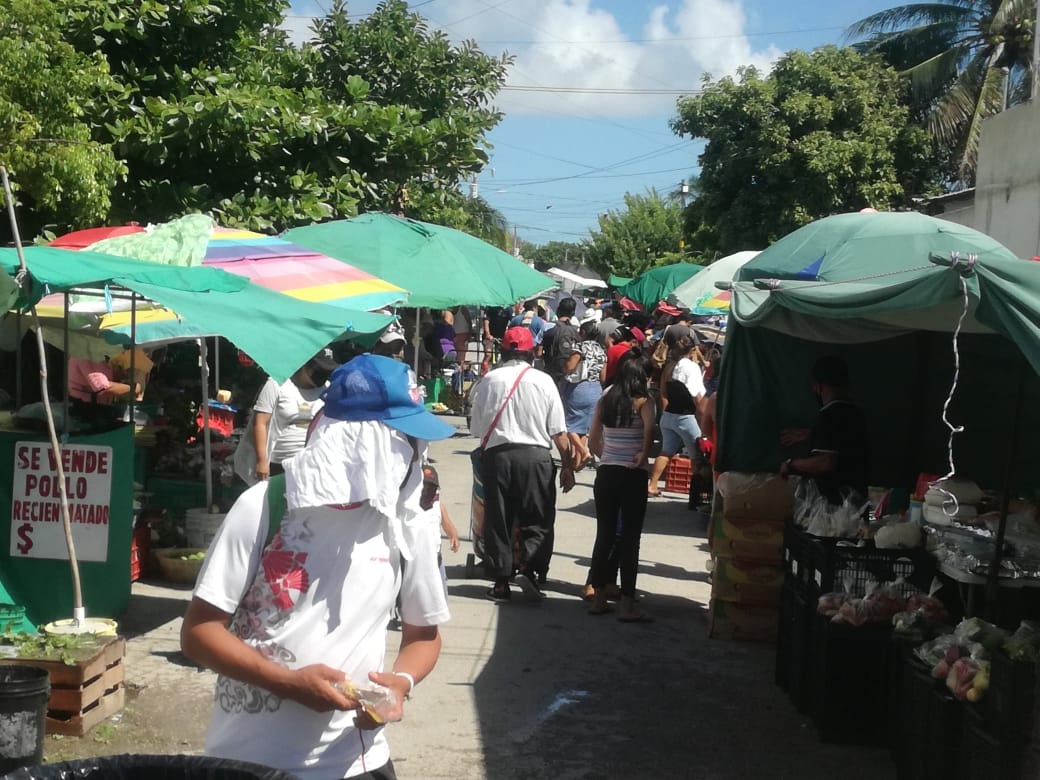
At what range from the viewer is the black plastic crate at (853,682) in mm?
5988

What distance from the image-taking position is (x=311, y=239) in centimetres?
1012

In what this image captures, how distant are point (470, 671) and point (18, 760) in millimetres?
2864

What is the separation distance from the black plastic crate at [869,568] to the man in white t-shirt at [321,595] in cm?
371

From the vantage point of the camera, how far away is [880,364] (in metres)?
8.54

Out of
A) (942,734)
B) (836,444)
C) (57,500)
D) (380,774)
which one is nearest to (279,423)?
(57,500)

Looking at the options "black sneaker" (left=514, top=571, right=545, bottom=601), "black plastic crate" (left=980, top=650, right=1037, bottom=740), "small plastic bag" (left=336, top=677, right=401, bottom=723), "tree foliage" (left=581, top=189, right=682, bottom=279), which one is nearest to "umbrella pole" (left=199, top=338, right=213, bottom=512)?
"black sneaker" (left=514, top=571, right=545, bottom=601)

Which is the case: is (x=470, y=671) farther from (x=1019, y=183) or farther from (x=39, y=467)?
(x=1019, y=183)

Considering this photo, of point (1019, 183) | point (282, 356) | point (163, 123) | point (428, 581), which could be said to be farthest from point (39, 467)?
point (1019, 183)

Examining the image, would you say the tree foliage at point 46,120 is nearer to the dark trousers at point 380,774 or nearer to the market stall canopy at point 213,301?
the market stall canopy at point 213,301

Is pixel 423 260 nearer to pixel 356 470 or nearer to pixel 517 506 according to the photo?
A: pixel 517 506

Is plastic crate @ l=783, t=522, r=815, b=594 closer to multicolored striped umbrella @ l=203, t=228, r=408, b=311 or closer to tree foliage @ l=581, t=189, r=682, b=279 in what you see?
multicolored striped umbrella @ l=203, t=228, r=408, b=311

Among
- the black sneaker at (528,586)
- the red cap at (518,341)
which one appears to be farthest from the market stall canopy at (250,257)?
the black sneaker at (528,586)

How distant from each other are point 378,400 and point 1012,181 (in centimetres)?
1202

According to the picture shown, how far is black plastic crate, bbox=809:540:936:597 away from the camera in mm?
6156
